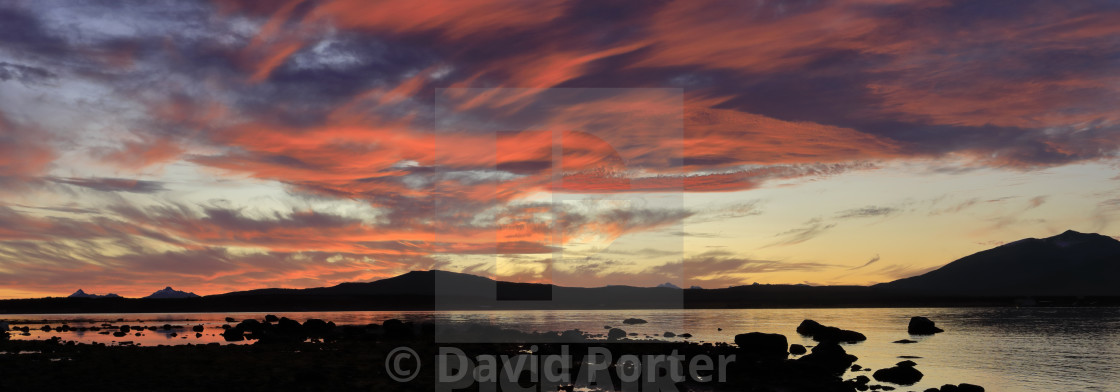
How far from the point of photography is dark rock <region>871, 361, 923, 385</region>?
126 feet

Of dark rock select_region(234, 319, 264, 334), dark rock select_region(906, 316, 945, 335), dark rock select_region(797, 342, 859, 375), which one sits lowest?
dark rock select_region(906, 316, 945, 335)

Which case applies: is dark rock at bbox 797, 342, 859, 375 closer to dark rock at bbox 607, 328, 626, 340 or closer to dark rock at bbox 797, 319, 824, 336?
dark rock at bbox 607, 328, 626, 340

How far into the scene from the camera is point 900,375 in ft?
127

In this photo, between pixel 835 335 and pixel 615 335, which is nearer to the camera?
pixel 835 335

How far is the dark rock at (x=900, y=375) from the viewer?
38328 mm

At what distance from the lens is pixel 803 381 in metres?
36.4

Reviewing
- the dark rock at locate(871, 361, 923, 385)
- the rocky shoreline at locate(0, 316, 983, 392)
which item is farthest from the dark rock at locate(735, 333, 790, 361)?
the dark rock at locate(871, 361, 923, 385)

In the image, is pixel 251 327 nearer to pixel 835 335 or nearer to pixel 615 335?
pixel 615 335

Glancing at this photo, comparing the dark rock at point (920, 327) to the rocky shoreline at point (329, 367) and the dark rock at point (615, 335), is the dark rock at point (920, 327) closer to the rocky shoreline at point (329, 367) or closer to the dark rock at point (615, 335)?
the dark rock at point (615, 335)

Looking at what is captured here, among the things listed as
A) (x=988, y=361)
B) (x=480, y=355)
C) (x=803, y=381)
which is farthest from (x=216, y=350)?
(x=988, y=361)

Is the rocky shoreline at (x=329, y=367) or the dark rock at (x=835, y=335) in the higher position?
the rocky shoreline at (x=329, y=367)

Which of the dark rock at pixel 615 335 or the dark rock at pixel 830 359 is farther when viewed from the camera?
the dark rock at pixel 615 335

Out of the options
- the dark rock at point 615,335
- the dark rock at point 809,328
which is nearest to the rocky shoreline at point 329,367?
the dark rock at point 615,335

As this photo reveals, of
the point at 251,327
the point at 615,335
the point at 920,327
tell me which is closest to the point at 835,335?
the point at 920,327
